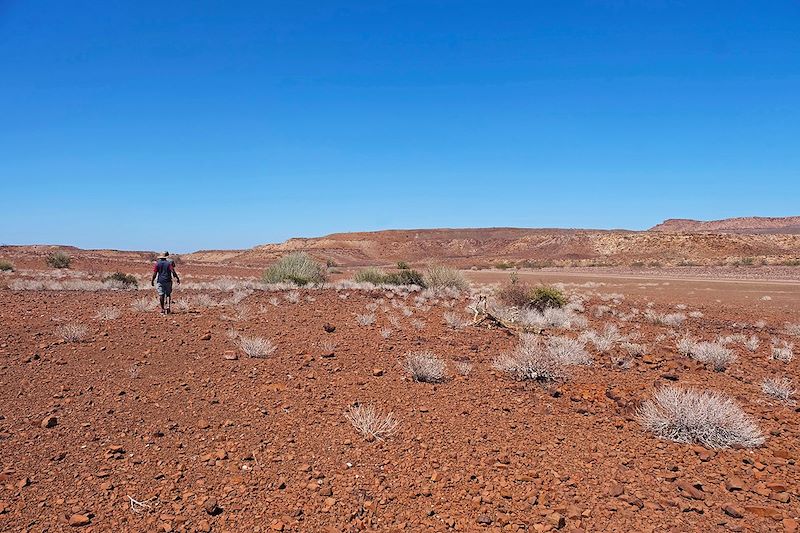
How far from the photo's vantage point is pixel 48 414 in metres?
5.83

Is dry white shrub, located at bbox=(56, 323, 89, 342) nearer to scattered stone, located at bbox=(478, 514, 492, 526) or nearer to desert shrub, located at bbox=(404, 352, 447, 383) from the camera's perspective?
desert shrub, located at bbox=(404, 352, 447, 383)

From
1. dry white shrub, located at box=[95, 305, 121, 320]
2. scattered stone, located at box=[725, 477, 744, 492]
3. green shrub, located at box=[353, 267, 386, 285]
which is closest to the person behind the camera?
scattered stone, located at box=[725, 477, 744, 492]

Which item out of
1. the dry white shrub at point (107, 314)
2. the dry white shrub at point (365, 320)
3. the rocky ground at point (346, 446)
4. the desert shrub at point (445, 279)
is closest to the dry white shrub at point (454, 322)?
the dry white shrub at point (365, 320)

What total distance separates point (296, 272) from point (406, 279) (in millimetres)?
5111

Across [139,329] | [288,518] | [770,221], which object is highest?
[770,221]

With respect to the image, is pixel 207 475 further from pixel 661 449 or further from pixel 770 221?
pixel 770 221

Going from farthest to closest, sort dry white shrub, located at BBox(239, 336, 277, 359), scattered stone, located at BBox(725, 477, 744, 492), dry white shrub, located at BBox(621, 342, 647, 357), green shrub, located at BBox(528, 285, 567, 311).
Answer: green shrub, located at BBox(528, 285, 567, 311), dry white shrub, located at BBox(621, 342, 647, 357), dry white shrub, located at BBox(239, 336, 277, 359), scattered stone, located at BBox(725, 477, 744, 492)

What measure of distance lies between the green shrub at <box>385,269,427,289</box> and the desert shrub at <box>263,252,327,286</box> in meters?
3.24

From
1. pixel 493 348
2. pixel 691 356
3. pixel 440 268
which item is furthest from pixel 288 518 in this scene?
pixel 440 268

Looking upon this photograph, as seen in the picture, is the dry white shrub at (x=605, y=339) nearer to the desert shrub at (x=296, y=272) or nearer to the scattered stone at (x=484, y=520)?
the scattered stone at (x=484, y=520)

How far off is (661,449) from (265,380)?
4860 mm

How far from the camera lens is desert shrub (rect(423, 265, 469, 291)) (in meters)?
23.8

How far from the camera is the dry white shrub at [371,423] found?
217 inches

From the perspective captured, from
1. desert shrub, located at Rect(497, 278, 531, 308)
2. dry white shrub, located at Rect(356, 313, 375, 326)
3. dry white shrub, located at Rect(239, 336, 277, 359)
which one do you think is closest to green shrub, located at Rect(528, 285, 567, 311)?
desert shrub, located at Rect(497, 278, 531, 308)
